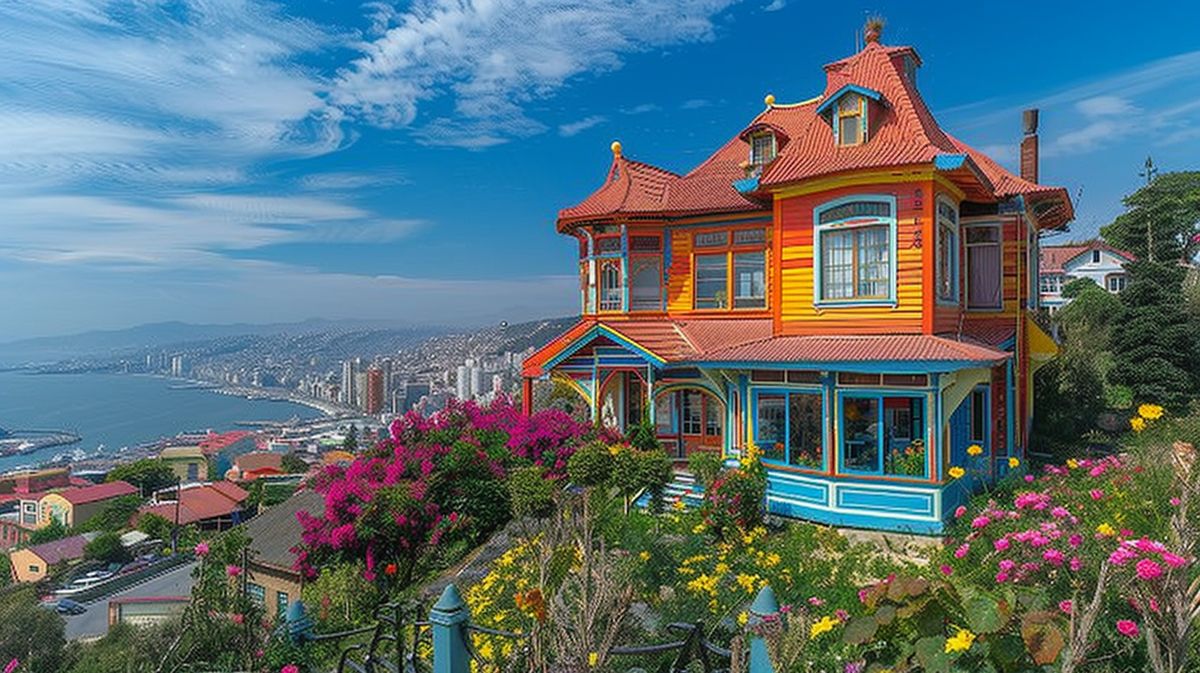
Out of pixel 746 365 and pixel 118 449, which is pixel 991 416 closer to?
pixel 746 365

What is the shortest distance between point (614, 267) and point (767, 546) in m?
9.36

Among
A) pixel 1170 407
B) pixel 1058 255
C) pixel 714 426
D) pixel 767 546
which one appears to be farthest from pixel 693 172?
pixel 1058 255

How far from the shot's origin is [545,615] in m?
2.57

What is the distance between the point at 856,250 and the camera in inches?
469

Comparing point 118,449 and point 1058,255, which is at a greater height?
point 1058,255

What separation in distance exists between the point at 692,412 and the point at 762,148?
6.50 meters

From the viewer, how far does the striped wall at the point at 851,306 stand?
11.3 m

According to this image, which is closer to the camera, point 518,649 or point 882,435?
point 518,649

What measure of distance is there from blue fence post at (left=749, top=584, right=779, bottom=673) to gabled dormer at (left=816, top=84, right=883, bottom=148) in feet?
36.1

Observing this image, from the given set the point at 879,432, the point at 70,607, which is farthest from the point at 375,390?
the point at 879,432

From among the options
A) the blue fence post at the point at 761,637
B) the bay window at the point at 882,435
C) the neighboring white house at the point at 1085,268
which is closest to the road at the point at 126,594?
the bay window at the point at 882,435

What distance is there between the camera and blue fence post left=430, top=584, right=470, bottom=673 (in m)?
3.79

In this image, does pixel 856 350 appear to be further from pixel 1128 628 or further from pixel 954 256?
pixel 1128 628

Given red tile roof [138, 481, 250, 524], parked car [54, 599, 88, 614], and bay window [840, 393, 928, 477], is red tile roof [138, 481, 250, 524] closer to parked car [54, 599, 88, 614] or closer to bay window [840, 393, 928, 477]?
parked car [54, 599, 88, 614]
